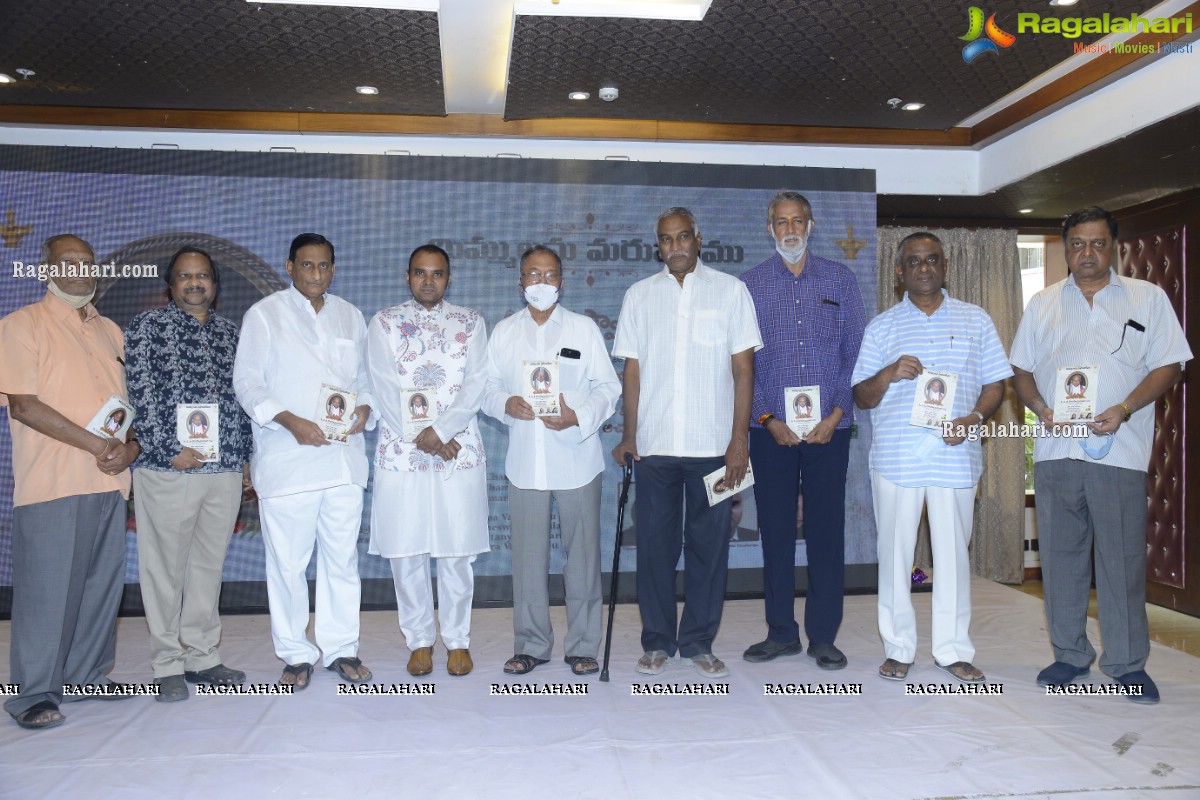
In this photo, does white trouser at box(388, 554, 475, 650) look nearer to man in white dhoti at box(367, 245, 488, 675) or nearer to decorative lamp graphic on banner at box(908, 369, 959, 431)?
man in white dhoti at box(367, 245, 488, 675)

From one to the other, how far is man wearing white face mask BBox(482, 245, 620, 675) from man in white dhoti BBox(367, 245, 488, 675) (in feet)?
0.47

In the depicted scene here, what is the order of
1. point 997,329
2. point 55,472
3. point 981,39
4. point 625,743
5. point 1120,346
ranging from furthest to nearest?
1. point 997,329
2. point 981,39
3. point 1120,346
4. point 55,472
5. point 625,743

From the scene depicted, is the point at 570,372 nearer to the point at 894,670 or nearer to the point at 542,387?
the point at 542,387

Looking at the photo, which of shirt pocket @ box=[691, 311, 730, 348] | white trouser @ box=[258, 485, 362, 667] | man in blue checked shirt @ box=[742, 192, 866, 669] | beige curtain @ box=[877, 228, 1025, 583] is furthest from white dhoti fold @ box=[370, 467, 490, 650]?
beige curtain @ box=[877, 228, 1025, 583]

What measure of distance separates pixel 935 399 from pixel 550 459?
5.01 feet

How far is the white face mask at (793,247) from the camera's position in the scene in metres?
3.75

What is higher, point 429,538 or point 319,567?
point 429,538

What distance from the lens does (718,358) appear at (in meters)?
3.63

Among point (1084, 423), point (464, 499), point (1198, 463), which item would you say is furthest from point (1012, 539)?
point (464, 499)

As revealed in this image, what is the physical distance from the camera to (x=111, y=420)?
128 inches

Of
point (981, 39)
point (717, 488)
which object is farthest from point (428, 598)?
point (981, 39)

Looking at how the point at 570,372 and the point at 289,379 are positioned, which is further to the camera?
the point at 570,372

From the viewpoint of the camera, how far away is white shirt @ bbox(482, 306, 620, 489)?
3609 mm

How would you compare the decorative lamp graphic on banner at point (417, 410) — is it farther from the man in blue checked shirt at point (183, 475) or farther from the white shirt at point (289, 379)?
the man in blue checked shirt at point (183, 475)
